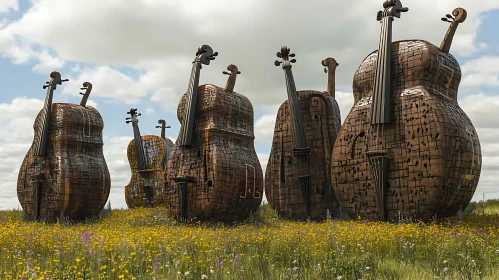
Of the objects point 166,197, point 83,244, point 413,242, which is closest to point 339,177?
point 413,242

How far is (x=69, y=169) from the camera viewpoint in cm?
1448

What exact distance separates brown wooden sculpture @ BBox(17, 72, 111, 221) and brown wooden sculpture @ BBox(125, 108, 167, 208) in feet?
14.9

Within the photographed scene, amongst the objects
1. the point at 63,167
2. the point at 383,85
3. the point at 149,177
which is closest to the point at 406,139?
the point at 383,85

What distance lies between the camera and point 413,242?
8.17 metres

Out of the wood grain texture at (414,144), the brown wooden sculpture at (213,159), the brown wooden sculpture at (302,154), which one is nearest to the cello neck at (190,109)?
the brown wooden sculpture at (213,159)

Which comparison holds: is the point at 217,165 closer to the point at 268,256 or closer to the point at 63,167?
the point at 63,167

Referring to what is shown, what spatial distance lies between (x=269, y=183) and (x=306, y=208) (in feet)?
5.05

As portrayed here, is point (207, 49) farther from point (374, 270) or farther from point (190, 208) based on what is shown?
point (374, 270)

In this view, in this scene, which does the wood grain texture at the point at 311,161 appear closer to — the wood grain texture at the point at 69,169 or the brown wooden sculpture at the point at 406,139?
the brown wooden sculpture at the point at 406,139

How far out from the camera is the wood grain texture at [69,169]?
1447 centimetres

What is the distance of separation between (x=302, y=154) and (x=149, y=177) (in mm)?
9196

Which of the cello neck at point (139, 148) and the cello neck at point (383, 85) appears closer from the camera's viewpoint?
the cello neck at point (383, 85)

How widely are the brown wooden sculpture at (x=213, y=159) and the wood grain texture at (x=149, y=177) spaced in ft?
22.0

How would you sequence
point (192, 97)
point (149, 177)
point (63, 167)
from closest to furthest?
point (192, 97) → point (63, 167) → point (149, 177)
